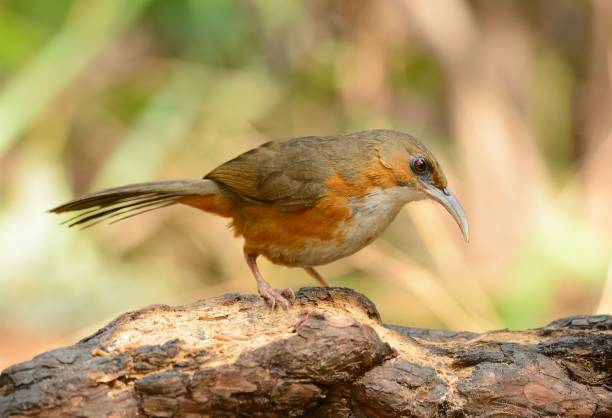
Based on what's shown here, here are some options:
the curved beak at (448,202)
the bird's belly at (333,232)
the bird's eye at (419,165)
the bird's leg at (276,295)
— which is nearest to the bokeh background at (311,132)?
the curved beak at (448,202)

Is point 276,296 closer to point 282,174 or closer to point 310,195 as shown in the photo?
point 310,195

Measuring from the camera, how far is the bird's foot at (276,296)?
346 cm

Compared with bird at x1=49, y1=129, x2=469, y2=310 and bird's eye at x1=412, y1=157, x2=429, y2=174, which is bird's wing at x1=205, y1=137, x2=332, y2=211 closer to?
bird at x1=49, y1=129, x2=469, y2=310

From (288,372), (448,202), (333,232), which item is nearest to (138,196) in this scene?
(333,232)

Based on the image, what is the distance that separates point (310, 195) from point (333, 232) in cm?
22

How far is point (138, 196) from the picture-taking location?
4383 millimetres

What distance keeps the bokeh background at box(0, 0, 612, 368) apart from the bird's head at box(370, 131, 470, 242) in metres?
2.10

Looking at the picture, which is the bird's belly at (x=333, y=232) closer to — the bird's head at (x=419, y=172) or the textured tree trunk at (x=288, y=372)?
the bird's head at (x=419, y=172)

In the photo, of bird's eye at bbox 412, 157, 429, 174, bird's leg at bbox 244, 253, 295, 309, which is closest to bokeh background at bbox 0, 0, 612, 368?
bird's eye at bbox 412, 157, 429, 174

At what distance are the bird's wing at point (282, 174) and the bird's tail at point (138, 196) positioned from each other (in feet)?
0.40

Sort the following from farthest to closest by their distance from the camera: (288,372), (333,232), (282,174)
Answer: (282,174) < (333,232) < (288,372)

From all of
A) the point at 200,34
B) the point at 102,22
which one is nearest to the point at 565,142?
the point at 200,34

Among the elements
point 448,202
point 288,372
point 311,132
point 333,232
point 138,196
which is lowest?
point 288,372

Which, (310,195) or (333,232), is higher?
(310,195)
